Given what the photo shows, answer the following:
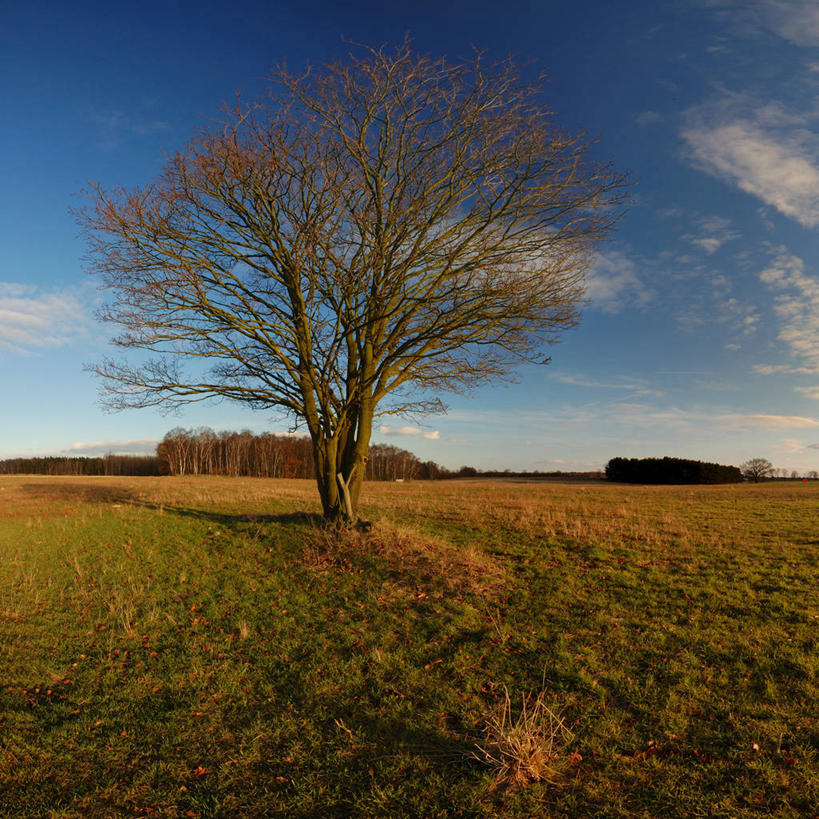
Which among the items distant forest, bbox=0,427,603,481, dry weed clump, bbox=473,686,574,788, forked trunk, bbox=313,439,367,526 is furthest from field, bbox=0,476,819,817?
distant forest, bbox=0,427,603,481

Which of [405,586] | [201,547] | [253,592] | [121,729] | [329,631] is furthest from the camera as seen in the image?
[201,547]

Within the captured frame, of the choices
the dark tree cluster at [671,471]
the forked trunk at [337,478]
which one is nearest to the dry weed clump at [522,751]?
the forked trunk at [337,478]

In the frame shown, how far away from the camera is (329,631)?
844cm

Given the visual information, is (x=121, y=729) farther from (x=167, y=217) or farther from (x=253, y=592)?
(x=167, y=217)

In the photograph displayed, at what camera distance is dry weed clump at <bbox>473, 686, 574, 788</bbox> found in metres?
4.80

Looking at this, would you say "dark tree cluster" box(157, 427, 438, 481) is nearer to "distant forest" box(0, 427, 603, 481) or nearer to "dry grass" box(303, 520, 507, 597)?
"distant forest" box(0, 427, 603, 481)

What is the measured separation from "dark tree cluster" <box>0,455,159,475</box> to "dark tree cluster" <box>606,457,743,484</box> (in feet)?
298

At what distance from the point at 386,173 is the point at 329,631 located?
11.2 metres

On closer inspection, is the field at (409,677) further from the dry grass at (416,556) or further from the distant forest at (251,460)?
the distant forest at (251,460)

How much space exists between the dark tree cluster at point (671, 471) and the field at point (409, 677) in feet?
173

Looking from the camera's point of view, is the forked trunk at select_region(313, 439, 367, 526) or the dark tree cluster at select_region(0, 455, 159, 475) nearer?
the forked trunk at select_region(313, 439, 367, 526)

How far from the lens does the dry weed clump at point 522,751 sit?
15.7 feet

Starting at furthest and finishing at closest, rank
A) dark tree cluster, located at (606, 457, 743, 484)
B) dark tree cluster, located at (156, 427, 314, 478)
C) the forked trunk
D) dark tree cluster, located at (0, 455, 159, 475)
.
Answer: dark tree cluster, located at (0, 455, 159, 475) → dark tree cluster, located at (156, 427, 314, 478) → dark tree cluster, located at (606, 457, 743, 484) → the forked trunk

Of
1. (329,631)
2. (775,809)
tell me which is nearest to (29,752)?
(329,631)
